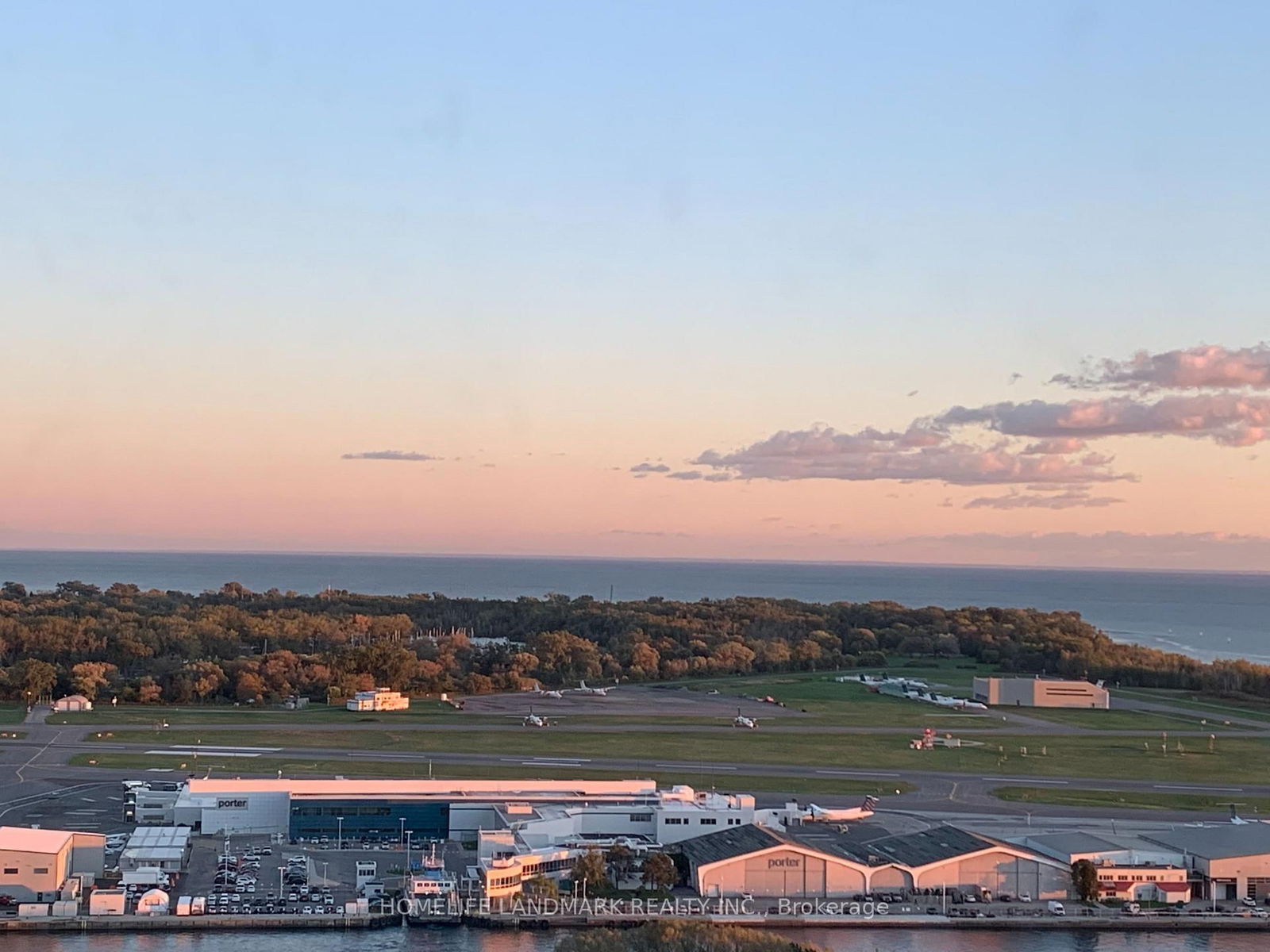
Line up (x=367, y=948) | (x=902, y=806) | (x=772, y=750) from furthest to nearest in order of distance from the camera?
(x=772, y=750) < (x=902, y=806) < (x=367, y=948)

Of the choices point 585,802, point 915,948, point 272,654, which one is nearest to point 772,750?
point 585,802

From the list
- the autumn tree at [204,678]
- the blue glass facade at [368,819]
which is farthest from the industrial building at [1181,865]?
the autumn tree at [204,678]

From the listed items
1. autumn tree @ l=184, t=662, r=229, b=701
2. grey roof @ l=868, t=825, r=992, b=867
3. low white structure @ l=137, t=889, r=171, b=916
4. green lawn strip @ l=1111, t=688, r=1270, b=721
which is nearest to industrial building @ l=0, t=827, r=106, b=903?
low white structure @ l=137, t=889, r=171, b=916

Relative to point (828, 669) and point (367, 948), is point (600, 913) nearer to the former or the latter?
point (367, 948)

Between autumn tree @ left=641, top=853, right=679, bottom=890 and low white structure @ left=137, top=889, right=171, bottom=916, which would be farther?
autumn tree @ left=641, top=853, right=679, bottom=890

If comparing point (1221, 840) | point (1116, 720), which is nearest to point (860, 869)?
point (1221, 840)

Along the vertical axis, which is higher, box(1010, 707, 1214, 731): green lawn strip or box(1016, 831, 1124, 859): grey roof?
box(1016, 831, 1124, 859): grey roof

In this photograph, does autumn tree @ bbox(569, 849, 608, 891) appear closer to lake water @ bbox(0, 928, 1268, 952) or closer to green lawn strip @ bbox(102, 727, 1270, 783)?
lake water @ bbox(0, 928, 1268, 952)

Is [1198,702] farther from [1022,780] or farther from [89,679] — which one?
[89,679]
